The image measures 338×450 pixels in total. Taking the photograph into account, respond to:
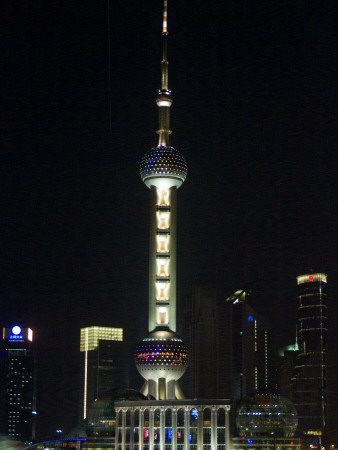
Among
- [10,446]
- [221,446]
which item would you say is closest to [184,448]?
[221,446]

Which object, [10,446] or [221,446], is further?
[221,446]

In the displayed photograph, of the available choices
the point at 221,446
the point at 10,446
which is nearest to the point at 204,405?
the point at 221,446

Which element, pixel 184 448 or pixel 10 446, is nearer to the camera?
pixel 10 446

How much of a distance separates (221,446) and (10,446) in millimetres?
60161

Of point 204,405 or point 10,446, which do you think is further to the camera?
point 204,405

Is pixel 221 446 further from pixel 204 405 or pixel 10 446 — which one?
pixel 10 446

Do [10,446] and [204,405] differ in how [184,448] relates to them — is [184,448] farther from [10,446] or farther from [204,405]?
[10,446]

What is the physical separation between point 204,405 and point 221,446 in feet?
30.4

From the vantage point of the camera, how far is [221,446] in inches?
7820

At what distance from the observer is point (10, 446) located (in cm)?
15238

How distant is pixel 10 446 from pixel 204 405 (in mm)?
57765

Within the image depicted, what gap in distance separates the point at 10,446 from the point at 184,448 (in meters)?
56.7

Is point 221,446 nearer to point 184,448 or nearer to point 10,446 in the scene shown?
point 184,448

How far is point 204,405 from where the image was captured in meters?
200
